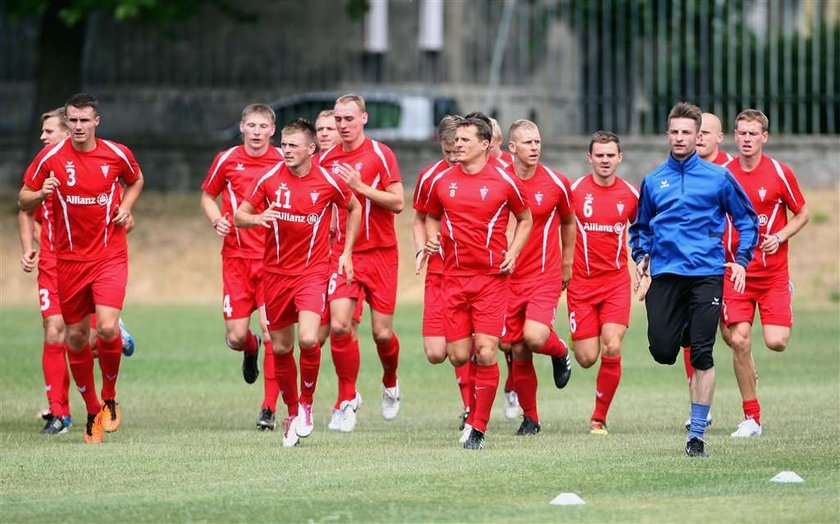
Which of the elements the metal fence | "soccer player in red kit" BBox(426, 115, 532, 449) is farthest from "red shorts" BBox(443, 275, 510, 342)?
the metal fence

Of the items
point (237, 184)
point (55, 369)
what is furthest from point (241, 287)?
point (55, 369)

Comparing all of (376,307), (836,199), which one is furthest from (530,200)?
(836,199)

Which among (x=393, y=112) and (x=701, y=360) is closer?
(x=701, y=360)

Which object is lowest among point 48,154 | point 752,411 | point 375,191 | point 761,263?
point 752,411

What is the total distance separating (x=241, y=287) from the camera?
49.9 feet

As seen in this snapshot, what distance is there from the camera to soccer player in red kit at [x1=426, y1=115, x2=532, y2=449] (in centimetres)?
1288

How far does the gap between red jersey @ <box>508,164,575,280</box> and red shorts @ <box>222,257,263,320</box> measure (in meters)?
2.44

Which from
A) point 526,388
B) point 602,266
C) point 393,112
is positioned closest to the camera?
point 526,388

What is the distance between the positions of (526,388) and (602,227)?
1.46 m

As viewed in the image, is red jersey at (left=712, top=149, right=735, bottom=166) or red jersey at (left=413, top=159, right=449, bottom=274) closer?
red jersey at (left=413, top=159, right=449, bottom=274)

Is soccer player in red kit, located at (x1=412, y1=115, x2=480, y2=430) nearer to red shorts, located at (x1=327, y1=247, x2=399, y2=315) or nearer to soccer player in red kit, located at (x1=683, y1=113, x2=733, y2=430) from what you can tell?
red shorts, located at (x1=327, y1=247, x2=399, y2=315)

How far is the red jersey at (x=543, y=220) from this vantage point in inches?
551

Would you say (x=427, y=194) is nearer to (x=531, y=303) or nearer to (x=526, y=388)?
(x=531, y=303)

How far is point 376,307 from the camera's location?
14.8m
